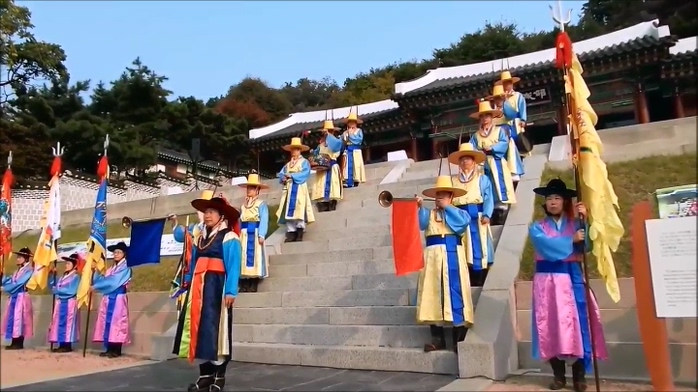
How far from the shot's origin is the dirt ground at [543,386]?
4848mm

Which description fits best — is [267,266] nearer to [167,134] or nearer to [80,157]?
[80,157]

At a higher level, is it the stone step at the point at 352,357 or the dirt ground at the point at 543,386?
the stone step at the point at 352,357

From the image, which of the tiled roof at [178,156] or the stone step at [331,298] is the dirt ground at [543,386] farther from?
the tiled roof at [178,156]

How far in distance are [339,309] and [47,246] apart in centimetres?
526

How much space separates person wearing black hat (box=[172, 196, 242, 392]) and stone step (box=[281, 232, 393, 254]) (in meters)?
3.60

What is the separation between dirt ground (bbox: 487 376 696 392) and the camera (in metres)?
4.85

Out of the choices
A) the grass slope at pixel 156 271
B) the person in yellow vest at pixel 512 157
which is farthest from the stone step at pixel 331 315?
the person in yellow vest at pixel 512 157

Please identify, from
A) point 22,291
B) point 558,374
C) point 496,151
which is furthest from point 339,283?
point 22,291

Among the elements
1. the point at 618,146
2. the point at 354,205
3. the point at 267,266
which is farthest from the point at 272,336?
the point at 618,146

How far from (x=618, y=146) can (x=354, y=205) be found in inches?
192

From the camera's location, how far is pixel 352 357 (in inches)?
249

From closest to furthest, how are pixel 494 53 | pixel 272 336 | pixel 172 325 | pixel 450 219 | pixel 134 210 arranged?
pixel 450 219 → pixel 272 336 → pixel 172 325 → pixel 134 210 → pixel 494 53

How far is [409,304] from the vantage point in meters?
6.83

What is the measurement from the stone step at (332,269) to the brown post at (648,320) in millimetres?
3696
